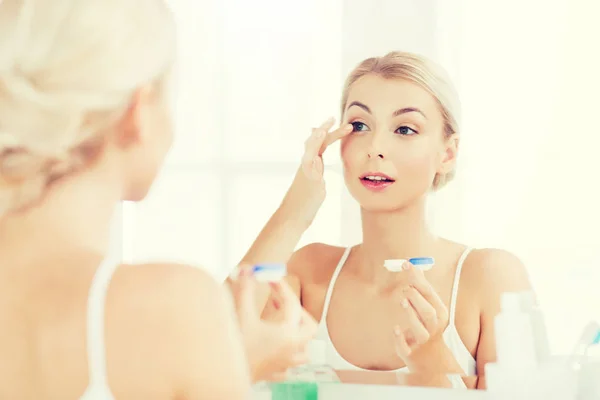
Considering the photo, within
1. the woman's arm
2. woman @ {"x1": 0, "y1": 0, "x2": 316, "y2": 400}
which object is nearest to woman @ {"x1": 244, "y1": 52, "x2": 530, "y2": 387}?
the woman's arm

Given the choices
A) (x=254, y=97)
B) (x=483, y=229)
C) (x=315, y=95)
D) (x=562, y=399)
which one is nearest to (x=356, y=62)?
(x=315, y=95)

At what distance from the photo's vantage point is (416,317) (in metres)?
1.08

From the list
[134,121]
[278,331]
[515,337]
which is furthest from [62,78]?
[515,337]

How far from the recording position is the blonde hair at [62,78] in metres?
0.78

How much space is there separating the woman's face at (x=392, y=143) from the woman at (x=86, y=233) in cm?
35

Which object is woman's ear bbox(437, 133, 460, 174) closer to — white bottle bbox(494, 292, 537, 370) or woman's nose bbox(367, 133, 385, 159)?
woman's nose bbox(367, 133, 385, 159)

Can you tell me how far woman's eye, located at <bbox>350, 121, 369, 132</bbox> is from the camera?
3.67ft

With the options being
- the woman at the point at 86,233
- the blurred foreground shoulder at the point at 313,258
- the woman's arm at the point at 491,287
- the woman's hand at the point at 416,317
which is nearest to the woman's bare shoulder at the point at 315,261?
the blurred foreground shoulder at the point at 313,258

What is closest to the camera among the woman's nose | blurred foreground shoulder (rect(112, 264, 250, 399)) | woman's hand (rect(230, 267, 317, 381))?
blurred foreground shoulder (rect(112, 264, 250, 399))

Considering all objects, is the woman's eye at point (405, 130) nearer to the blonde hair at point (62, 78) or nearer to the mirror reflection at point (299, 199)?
the mirror reflection at point (299, 199)

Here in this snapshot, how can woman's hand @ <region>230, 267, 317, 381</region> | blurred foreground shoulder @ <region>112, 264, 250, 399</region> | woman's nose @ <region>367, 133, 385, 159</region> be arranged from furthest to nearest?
woman's nose @ <region>367, 133, 385, 159</region>, woman's hand @ <region>230, 267, 317, 381</region>, blurred foreground shoulder @ <region>112, 264, 250, 399</region>

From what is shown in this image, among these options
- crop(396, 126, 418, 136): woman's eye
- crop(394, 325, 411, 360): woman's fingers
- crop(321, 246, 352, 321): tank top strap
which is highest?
crop(396, 126, 418, 136): woman's eye

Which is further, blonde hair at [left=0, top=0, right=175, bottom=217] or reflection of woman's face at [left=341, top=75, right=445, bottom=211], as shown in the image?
reflection of woman's face at [left=341, top=75, right=445, bottom=211]

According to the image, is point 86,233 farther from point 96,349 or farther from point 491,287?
point 491,287
